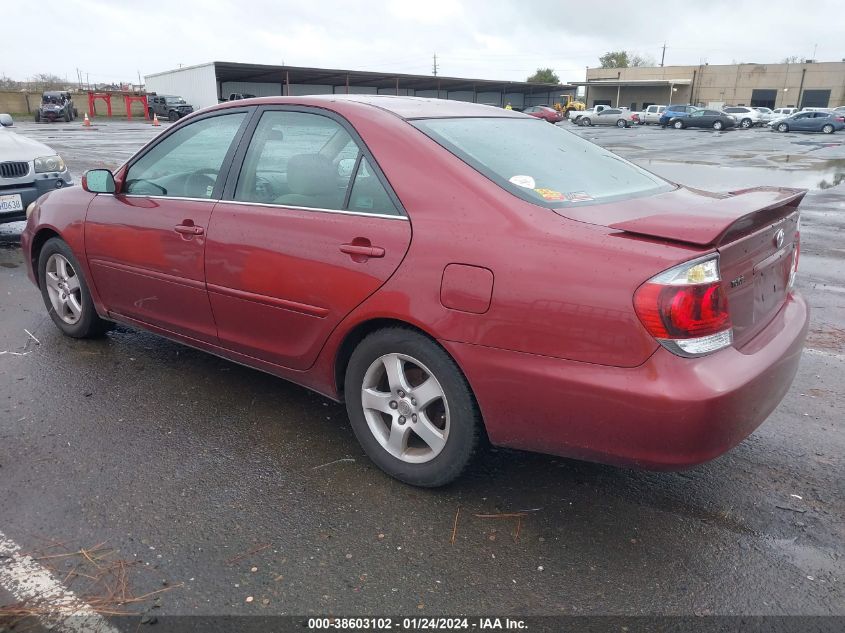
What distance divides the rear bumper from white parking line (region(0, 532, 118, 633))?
1.51 m

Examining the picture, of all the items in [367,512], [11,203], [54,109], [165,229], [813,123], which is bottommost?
[367,512]

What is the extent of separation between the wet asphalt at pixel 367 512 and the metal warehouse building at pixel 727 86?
81016 mm

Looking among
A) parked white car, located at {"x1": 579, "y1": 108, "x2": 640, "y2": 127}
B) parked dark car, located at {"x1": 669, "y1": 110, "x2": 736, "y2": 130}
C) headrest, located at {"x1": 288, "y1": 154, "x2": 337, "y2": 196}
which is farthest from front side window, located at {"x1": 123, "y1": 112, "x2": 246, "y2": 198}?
parked white car, located at {"x1": 579, "y1": 108, "x2": 640, "y2": 127}

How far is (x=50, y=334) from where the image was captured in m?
4.82

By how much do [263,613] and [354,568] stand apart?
36 cm

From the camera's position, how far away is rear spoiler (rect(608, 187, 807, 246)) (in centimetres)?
226

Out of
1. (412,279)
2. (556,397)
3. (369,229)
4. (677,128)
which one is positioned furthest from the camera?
(677,128)

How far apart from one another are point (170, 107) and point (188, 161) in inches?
1707

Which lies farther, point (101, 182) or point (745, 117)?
point (745, 117)

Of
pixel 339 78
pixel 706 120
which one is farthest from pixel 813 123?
pixel 339 78

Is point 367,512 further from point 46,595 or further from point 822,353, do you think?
point 822,353

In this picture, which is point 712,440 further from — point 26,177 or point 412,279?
point 26,177

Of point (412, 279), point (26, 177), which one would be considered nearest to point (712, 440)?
point (412, 279)

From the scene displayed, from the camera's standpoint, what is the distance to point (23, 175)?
25.5ft
